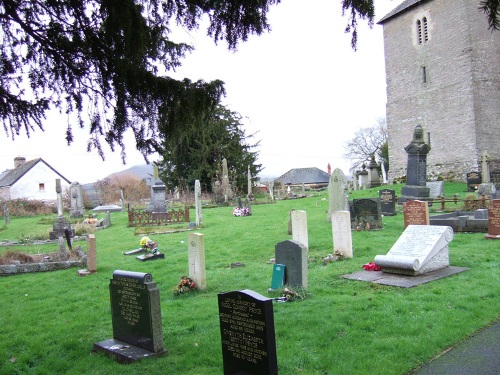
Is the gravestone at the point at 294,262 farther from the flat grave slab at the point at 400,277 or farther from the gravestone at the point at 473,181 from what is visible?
the gravestone at the point at 473,181

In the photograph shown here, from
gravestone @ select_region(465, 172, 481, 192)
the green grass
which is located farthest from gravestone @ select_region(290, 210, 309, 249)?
gravestone @ select_region(465, 172, 481, 192)

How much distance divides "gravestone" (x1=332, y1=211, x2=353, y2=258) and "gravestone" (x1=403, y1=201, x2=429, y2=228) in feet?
10.5

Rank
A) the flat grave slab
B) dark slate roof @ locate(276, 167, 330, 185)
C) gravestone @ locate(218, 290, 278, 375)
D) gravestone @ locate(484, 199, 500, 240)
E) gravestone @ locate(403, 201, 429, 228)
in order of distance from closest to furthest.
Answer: gravestone @ locate(218, 290, 278, 375)
the flat grave slab
gravestone @ locate(484, 199, 500, 240)
gravestone @ locate(403, 201, 429, 228)
dark slate roof @ locate(276, 167, 330, 185)

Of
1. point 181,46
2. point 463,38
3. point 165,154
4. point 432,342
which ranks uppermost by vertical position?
point 463,38

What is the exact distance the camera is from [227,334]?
4.24 meters

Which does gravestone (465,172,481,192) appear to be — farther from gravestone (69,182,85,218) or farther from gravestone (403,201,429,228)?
gravestone (69,182,85,218)

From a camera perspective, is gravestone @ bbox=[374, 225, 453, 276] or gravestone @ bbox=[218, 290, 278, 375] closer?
gravestone @ bbox=[218, 290, 278, 375]

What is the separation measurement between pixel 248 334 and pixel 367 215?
10767 mm

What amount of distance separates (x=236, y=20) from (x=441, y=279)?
5.45 m

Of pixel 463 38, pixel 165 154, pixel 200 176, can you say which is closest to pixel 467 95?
pixel 463 38

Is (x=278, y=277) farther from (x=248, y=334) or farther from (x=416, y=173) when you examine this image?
(x=416, y=173)

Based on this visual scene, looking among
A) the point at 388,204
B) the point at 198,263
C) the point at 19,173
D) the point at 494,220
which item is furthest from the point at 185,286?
the point at 19,173

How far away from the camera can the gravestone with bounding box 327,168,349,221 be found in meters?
15.4

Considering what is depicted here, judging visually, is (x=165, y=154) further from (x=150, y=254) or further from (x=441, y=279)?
(x=150, y=254)
